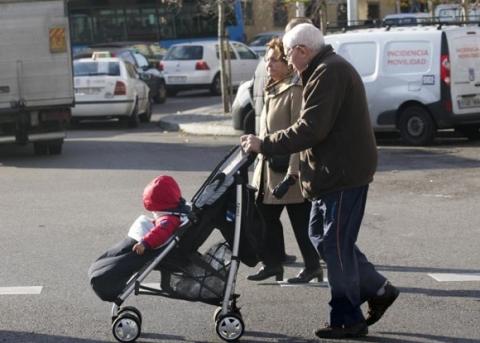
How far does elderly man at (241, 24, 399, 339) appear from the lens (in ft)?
21.4

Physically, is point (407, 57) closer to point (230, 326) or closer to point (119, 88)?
point (119, 88)

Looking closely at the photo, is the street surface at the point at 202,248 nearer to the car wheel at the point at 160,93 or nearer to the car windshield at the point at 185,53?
the car wheel at the point at 160,93

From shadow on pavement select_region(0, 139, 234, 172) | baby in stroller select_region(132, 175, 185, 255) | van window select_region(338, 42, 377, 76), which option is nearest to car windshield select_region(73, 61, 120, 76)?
shadow on pavement select_region(0, 139, 234, 172)

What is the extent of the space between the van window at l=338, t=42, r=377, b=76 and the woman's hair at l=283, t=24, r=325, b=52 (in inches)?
466

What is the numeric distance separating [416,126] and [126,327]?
12044 mm

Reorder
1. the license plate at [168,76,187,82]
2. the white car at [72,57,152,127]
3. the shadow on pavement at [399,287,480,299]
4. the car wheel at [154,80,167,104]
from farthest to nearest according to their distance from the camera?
the license plate at [168,76,187,82] → the car wheel at [154,80,167,104] → the white car at [72,57,152,127] → the shadow on pavement at [399,287,480,299]

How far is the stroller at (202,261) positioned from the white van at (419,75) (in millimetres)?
11363

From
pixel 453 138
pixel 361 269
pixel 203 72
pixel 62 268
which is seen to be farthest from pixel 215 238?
pixel 203 72

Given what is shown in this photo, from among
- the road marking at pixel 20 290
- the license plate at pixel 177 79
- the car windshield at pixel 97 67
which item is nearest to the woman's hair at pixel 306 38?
the road marking at pixel 20 290

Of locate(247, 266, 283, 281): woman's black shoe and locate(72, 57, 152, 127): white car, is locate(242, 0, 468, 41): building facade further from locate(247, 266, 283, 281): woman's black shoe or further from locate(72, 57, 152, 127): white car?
locate(247, 266, 283, 281): woman's black shoe

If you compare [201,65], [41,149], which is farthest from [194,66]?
[41,149]

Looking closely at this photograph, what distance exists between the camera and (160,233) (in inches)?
266

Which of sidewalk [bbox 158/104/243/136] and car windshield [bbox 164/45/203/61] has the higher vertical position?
car windshield [bbox 164/45/203/61]

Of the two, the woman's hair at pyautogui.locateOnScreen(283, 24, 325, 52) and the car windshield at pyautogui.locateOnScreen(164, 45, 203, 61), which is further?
the car windshield at pyautogui.locateOnScreen(164, 45, 203, 61)
